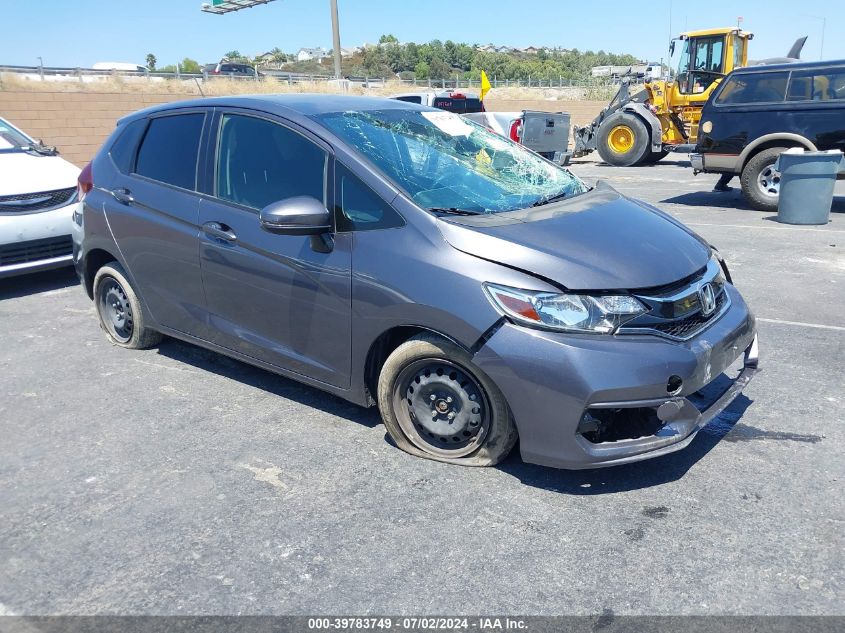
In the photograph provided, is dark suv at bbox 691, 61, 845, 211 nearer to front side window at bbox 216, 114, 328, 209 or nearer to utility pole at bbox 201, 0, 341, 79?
front side window at bbox 216, 114, 328, 209

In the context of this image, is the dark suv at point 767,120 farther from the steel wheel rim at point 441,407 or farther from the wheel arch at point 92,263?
the wheel arch at point 92,263

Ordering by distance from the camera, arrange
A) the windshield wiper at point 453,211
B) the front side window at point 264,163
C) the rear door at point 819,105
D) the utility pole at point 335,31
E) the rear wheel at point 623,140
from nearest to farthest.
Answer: the windshield wiper at point 453,211
the front side window at point 264,163
the rear door at point 819,105
the rear wheel at point 623,140
the utility pole at point 335,31

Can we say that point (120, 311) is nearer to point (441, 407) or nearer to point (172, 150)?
point (172, 150)

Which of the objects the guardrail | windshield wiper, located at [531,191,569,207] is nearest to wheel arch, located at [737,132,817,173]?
windshield wiper, located at [531,191,569,207]

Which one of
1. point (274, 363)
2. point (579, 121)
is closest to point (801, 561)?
point (274, 363)

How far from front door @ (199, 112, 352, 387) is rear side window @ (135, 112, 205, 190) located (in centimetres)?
24

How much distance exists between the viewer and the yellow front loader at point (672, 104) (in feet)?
57.2

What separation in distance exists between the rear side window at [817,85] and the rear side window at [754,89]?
14 centimetres

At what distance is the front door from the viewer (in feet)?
12.0

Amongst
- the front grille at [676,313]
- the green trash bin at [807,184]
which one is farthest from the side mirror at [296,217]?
the green trash bin at [807,184]

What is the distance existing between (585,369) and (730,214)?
902 centimetres

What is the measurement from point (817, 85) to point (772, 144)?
3.17 ft

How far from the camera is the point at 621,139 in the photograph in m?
18.5

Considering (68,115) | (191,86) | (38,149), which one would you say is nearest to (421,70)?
(191,86)
